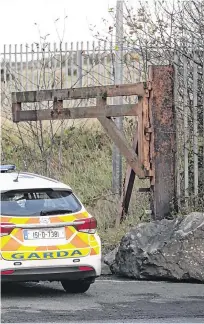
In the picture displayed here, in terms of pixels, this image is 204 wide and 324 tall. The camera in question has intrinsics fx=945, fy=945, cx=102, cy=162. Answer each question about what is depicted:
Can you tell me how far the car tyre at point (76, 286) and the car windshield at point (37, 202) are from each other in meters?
0.85

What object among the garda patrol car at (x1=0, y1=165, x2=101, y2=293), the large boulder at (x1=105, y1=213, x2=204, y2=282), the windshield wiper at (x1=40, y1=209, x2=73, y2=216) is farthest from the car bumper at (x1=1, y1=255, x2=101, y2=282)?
the large boulder at (x1=105, y1=213, x2=204, y2=282)

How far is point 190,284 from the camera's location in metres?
11.9

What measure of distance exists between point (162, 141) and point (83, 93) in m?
1.70

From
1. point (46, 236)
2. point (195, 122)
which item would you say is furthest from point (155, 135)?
point (46, 236)

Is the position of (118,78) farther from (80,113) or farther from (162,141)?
(162,141)

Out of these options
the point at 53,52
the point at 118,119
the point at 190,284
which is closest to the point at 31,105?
the point at 53,52

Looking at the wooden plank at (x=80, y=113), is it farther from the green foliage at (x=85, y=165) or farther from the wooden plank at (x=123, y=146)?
the green foliage at (x=85, y=165)

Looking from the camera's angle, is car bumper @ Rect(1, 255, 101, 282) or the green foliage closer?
car bumper @ Rect(1, 255, 101, 282)

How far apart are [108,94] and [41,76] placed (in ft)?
13.9

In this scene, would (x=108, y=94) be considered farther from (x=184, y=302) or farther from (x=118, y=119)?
(x=184, y=302)

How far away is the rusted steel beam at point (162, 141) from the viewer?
45.7 ft

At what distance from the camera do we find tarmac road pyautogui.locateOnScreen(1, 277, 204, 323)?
9.18 metres

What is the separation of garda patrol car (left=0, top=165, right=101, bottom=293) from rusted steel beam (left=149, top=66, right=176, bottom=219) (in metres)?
3.13

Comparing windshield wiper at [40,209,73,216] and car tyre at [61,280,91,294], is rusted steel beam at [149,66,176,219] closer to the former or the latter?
car tyre at [61,280,91,294]
